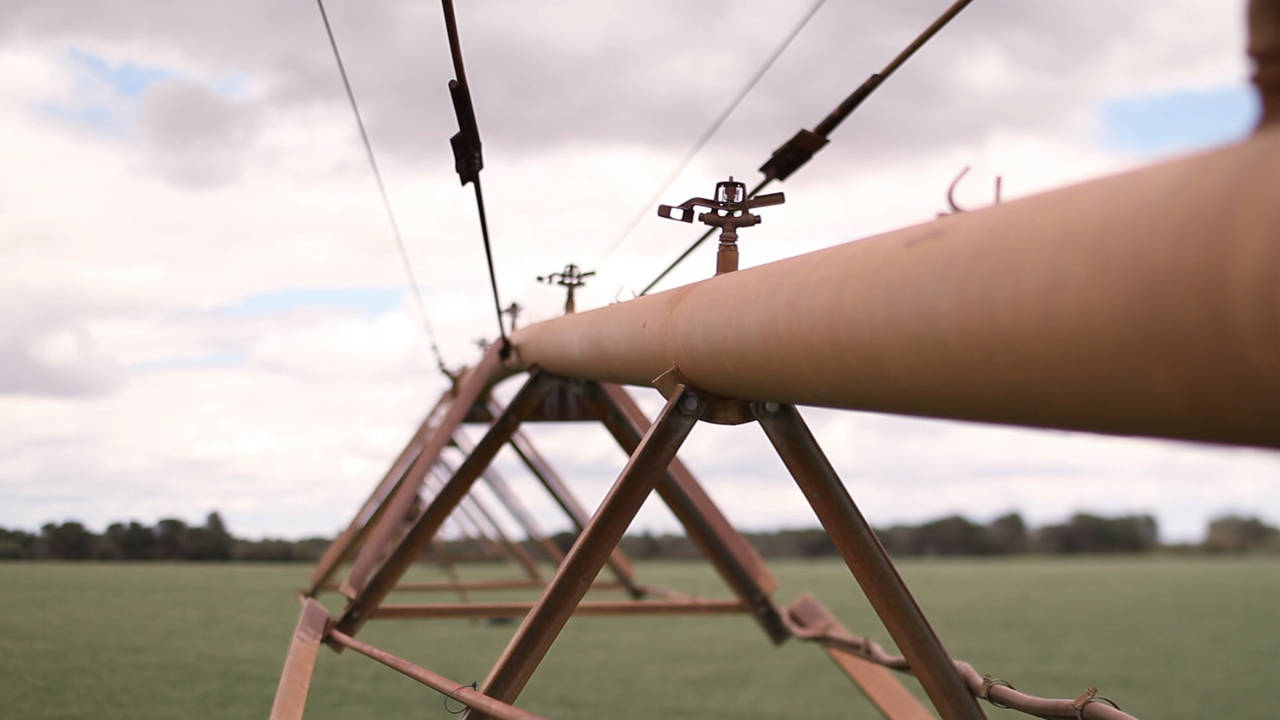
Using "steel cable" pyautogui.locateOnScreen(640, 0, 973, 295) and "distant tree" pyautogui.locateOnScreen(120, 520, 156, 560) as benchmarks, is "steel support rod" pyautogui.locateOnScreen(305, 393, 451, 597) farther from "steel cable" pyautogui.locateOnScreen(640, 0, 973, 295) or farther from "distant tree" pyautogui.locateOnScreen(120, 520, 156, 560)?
"steel cable" pyautogui.locateOnScreen(640, 0, 973, 295)

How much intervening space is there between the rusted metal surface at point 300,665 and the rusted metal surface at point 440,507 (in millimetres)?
146

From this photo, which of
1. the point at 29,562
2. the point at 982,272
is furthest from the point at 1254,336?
the point at 29,562

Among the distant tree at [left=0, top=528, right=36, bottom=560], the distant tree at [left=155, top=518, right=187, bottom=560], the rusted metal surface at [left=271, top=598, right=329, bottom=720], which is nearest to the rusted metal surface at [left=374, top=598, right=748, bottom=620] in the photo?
the rusted metal surface at [left=271, top=598, right=329, bottom=720]

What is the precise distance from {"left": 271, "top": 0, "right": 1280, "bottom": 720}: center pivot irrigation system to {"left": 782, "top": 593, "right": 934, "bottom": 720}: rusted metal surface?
0.07m

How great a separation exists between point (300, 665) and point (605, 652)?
530 inches

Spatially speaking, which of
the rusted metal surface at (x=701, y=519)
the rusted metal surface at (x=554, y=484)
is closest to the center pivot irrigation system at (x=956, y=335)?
the rusted metal surface at (x=701, y=519)

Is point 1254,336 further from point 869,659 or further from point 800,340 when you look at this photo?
point 869,659

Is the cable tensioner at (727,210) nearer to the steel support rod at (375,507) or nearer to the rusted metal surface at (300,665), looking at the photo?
the rusted metal surface at (300,665)

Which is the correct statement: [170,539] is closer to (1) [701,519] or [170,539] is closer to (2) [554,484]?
(2) [554,484]

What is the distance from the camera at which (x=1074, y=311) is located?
1511mm

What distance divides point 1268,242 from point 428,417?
9.74m

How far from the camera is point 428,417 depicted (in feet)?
34.6

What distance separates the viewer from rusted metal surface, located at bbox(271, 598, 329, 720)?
16.2ft

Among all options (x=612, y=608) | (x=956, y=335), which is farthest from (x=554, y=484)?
(x=956, y=335)
